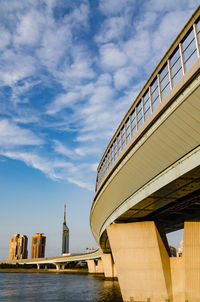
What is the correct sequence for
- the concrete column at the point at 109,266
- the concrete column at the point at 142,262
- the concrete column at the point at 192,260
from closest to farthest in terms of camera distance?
the concrete column at the point at 192,260
the concrete column at the point at 142,262
the concrete column at the point at 109,266

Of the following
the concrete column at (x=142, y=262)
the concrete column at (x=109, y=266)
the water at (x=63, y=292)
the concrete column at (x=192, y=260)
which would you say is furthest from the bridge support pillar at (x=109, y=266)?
the concrete column at (x=192, y=260)

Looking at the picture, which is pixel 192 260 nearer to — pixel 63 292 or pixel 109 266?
pixel 63 292

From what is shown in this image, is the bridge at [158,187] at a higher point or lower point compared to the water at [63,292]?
higher

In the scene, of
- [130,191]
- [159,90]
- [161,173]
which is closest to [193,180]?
[161,173]

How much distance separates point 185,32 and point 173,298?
1730 cm

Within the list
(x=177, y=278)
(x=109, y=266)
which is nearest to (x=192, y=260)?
(x=177, y=278)

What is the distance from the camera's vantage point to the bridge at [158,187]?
11680mm

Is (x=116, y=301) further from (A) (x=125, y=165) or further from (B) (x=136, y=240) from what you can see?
(A) (x=125, y=165)

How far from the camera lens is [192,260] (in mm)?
19516

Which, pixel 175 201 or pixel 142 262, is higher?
pixel 175 201

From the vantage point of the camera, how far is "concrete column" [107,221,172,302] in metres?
20.4

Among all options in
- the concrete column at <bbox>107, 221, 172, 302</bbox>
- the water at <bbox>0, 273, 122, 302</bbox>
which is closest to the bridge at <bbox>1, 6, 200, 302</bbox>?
the concrete column at <bbox>107, 221, 172, 302</bbox>

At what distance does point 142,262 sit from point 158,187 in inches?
358

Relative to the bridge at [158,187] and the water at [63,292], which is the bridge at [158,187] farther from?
the water at [63,292]
